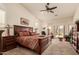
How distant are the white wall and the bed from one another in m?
0.15

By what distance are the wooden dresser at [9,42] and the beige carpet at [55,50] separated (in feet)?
0.35

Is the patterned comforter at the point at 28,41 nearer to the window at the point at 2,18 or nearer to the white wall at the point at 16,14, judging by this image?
the white wall at the point at 16,14

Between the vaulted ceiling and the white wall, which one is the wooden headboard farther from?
the vaulted ceiling

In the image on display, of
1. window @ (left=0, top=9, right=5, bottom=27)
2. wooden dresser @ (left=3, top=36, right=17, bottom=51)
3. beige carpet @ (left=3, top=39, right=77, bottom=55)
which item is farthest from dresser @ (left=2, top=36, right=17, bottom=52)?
window @ (left=0, top=9, right=5, bottom=27)

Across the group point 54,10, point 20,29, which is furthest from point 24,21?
point 54,10

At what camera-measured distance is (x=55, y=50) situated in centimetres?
290

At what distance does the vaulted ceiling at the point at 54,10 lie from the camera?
9.28 feet

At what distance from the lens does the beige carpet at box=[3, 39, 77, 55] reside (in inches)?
112

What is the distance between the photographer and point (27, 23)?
303cm

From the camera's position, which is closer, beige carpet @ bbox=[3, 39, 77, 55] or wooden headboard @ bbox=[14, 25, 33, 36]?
beige carpet @ bbox=[3, 39, 77, 55]

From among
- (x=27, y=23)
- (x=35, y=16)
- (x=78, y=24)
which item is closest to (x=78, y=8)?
(x=78, y=24)

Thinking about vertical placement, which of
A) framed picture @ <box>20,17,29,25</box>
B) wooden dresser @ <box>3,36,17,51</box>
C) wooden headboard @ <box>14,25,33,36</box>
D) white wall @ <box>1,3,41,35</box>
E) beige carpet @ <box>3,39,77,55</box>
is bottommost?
beige carpet @ <box>3,39,77,55</box>

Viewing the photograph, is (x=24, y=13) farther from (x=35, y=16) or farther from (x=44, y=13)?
(x=44, y=13)
